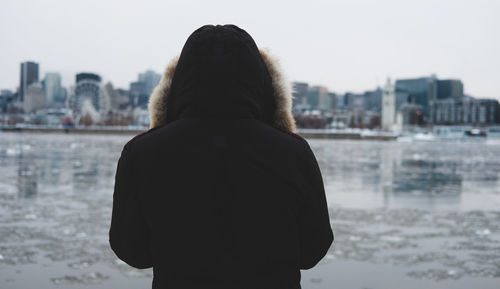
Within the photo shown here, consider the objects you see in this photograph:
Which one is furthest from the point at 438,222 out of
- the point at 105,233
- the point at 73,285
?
the point at 73,285

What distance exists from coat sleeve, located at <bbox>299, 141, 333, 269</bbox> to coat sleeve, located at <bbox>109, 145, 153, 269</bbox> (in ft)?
2.03

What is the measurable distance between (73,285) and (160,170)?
382 centimetres

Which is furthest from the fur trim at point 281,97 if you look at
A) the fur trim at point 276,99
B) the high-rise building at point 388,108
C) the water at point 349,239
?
the high-rise building at point 388,108

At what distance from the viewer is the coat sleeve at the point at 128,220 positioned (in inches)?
77.6

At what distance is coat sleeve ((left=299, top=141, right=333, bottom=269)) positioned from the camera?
196 cm

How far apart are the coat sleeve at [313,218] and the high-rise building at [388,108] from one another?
165 metres

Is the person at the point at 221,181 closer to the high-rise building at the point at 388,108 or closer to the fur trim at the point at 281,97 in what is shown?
the fur trim at the point at 281,97

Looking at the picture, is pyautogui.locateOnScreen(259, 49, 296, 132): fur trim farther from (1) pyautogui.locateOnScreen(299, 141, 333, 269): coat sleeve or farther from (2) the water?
(2) the water

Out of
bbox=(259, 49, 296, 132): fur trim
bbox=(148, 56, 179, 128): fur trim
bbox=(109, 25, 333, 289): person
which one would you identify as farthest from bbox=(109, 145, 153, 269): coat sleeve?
bbox=(259, 49, 296, 132): fur trim

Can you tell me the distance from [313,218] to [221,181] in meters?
0.40

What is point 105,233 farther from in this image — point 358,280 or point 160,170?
point 160,170

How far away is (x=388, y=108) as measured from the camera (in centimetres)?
17088

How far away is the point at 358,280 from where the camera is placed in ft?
17.9

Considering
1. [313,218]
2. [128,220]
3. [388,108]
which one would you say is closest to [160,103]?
[128,220]
